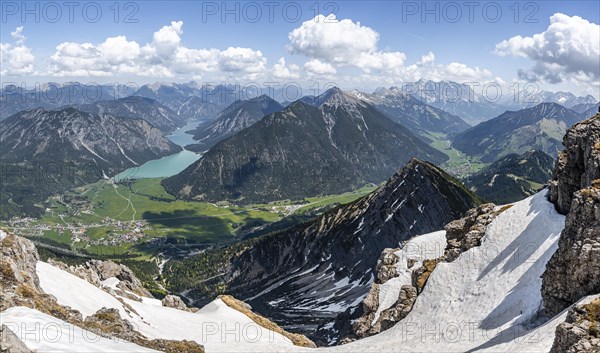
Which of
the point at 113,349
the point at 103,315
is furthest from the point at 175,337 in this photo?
the point at 113,349

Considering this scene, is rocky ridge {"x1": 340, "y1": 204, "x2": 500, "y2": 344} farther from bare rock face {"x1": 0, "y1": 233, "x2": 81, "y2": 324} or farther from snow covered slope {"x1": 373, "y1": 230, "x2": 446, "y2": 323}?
bare rock face {"x1": 0, "y1": 233, "x2": 81, "y2": 324}

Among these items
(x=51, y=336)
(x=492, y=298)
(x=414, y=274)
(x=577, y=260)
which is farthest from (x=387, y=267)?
(x=51, y=336)

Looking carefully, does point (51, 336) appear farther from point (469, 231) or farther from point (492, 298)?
point (469, 231)

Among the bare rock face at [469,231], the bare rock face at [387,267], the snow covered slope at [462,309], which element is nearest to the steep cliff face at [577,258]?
the snow covered slope at [462,309]

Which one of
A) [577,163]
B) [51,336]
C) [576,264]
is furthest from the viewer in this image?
[577,163]

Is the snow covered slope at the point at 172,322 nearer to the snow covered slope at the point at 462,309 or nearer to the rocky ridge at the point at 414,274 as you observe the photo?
the snow covered slope at the point at 462,309

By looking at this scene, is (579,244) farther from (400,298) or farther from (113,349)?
(113,349)

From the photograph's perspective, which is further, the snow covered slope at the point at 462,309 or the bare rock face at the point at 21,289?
the snow covered slope at the point at 462,309
